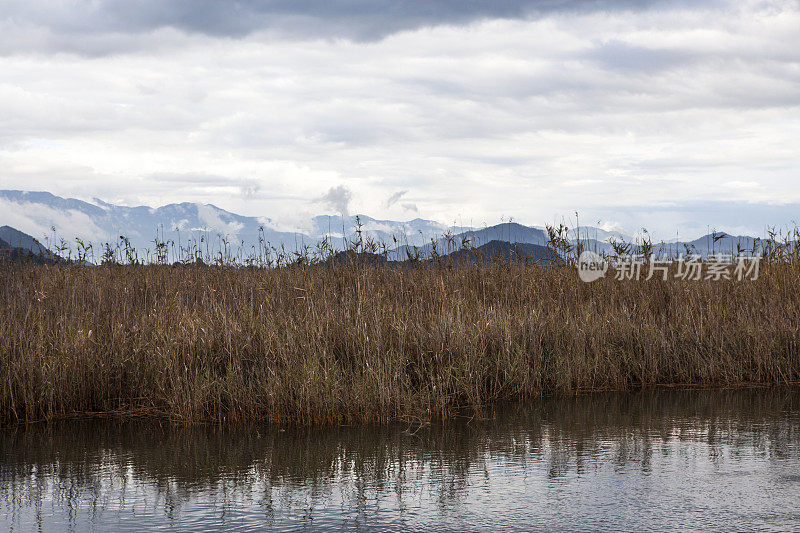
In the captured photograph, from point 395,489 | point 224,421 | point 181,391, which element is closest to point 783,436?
point 395,489

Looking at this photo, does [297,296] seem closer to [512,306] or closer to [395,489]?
[512,306]

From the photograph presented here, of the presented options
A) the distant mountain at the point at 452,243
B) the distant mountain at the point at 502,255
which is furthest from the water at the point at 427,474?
the distant mountain at the point at 452,243

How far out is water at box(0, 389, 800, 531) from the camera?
12.1 ft

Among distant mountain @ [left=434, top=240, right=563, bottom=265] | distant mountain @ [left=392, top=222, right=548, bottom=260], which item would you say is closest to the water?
distant mountain @ [left=434, top=240, right=563, bottom=265]

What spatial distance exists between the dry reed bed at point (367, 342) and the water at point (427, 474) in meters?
0.42

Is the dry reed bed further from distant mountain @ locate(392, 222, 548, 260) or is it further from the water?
distant mountain @ locate(392, 222, 548, 260)

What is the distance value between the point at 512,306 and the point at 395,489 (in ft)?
17.0

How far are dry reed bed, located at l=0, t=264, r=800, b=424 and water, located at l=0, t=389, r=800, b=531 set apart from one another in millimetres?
424

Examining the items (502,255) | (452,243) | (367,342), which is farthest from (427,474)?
(452,243)

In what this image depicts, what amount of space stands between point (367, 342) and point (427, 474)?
8.27ft

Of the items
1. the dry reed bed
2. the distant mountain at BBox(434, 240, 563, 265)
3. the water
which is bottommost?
the water

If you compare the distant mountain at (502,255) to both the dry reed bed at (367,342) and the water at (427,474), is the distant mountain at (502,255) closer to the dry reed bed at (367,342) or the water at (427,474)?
the dry reed bed at (367,342)

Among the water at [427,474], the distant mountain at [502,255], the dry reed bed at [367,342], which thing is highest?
the distant mountain at [502,255]

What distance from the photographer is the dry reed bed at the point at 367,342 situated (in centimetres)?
630
